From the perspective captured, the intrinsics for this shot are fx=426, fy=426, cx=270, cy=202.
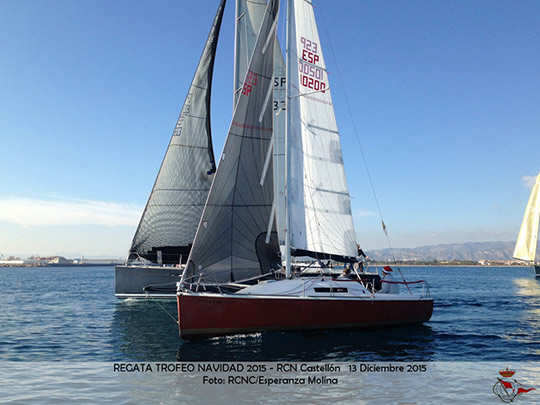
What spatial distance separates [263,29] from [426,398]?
13812 millimetres

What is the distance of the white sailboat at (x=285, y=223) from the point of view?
46.9 feet

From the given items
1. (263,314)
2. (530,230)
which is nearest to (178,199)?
(263,314)

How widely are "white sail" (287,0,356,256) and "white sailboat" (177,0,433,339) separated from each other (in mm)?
48

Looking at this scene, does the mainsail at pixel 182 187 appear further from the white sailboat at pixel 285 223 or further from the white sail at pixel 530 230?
the white sail at pixel 530 230

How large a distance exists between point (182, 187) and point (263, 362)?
1468 centimetres

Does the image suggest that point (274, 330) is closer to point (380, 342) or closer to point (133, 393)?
point (380, 342)

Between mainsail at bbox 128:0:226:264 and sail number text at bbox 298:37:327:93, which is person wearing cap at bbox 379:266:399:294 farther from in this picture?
mainsail at bbox 128:0:226:264

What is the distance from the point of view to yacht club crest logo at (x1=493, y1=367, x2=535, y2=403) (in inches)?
352

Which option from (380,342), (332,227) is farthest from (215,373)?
(332,227)

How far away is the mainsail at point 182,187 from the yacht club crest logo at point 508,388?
17.4 m

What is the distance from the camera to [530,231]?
64688 mm

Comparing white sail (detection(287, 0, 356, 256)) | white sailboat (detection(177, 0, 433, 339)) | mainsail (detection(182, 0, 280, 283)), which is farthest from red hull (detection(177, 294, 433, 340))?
white sail (detection(287, 0, 356, 256))

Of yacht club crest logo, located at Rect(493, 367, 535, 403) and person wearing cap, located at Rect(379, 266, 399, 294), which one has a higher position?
person wearing cap, located at Rect(379, 266, 399, 294)

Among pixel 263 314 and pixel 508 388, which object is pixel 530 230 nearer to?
pixel 263 314
